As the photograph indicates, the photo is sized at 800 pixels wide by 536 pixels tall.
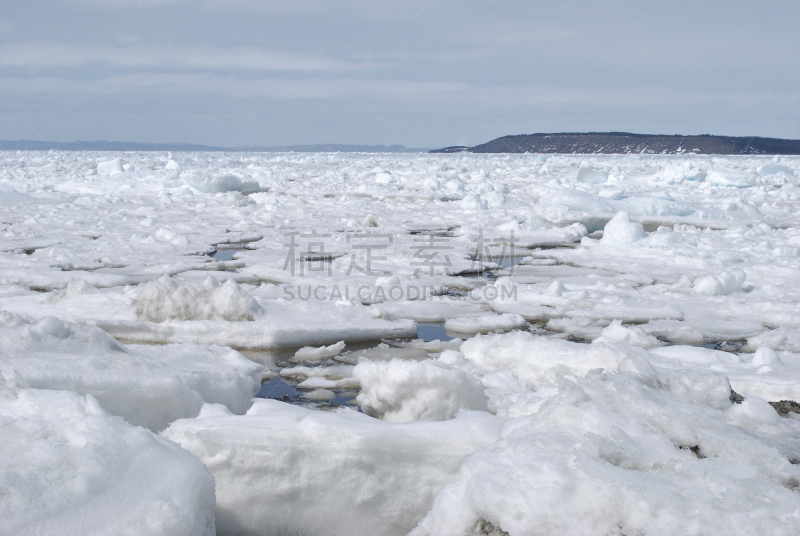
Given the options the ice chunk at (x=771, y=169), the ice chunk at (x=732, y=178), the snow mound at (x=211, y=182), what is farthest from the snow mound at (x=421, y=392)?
the ice chunk at (x=771, y=169)

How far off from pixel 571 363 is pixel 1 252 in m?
6.23

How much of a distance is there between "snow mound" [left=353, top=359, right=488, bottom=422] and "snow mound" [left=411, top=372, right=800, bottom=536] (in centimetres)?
48

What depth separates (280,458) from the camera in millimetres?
1959

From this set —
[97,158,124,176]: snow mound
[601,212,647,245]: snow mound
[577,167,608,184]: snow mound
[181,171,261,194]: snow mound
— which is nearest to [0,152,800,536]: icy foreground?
[601,212,647,245]: snow mound

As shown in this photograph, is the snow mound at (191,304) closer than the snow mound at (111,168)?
Yes

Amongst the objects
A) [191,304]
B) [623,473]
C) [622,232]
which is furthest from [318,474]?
[622,232]

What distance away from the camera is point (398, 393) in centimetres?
265

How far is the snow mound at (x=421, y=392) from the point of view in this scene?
2.61 m

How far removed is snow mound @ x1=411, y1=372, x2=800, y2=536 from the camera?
5.36 feet

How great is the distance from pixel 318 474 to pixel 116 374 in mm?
811

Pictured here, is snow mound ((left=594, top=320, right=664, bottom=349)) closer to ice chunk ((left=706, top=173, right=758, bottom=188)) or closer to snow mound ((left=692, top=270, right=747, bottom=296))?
snow mound ((left=692, top=270, right=747, bottom=296))

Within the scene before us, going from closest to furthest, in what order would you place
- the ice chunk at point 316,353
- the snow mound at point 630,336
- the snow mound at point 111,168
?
1. the ice chunk at point 316,353
2. the snow mound at point 630,336
3. the snow mound at point 111,168

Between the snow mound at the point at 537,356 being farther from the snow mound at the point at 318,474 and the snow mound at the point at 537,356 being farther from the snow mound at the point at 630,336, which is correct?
the snow mound at the point at 318,474

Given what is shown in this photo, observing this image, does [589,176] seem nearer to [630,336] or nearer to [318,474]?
[630,336]
